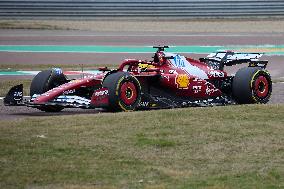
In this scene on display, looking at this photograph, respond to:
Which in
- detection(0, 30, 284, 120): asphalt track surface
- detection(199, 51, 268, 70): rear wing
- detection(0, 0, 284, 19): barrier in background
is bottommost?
detection(199, 51, 268, 70): rear wing

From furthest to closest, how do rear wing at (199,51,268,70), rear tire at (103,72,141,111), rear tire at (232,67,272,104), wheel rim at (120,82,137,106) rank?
rear wing at (199,51,268,70) → rear tire at (232,67,272,104) → wheel rim at (120,82,137,106) → rear tire at (103,72,141,111)

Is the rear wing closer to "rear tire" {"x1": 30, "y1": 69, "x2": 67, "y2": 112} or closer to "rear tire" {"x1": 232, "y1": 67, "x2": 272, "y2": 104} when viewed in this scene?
"rear tire" {"x1": 232, "y1": 67, "x2": 272, "y2": 104}

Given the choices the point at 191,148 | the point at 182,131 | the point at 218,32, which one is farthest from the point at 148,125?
the point at 218,32

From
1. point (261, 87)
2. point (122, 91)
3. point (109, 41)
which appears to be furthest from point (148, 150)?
point (109, 41)

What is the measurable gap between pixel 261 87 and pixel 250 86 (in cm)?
35

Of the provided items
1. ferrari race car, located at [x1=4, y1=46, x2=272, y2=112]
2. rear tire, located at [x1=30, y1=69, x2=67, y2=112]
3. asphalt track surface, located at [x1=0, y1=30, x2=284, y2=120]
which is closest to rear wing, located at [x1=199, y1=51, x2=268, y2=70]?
ferrari race car, located at [x1=4, y1=46, x2=272, y2=112]

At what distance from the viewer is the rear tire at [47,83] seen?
15992 millimetres

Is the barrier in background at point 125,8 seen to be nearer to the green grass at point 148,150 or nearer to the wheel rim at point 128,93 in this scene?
the wheel rim at point 128,93

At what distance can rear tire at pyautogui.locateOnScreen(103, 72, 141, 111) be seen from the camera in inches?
589

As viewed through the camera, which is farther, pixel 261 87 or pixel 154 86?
pixel 261 87

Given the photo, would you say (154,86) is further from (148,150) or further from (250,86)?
(148,150)

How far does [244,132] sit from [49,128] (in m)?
2.74

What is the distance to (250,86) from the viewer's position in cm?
1633

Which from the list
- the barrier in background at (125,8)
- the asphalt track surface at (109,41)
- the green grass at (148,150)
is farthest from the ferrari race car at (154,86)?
the barrier in background at (125,8)
